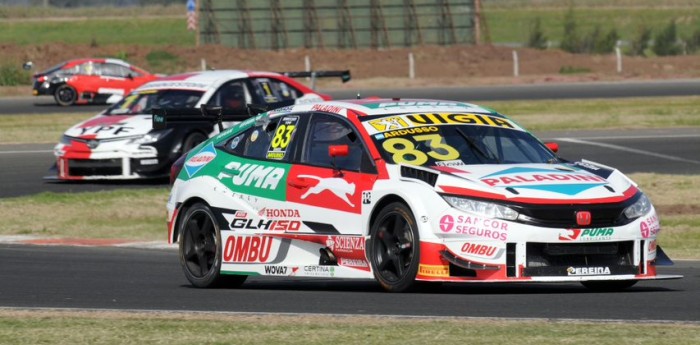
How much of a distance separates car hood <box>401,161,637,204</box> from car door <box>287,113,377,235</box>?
1.63 ft

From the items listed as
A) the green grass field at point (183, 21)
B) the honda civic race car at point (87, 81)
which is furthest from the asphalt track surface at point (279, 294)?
the green grass field at point (183, 21)

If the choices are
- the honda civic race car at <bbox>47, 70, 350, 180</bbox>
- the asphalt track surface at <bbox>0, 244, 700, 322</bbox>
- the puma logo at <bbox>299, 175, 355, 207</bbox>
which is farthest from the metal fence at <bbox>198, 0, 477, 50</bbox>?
the puma logo at <bbox>299, 175, 355, 207</bbox>

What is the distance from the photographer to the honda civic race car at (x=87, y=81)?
42312 millimetres

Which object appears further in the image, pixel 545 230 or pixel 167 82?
pixel 167 82

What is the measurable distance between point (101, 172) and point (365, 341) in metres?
14.2

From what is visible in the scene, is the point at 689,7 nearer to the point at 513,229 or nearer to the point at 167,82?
the point at 167,82

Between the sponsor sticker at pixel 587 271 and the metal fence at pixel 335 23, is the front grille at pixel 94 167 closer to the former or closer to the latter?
the sponsor sticker at pixel 587 271

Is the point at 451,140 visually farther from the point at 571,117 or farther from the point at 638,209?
the point at 571,117

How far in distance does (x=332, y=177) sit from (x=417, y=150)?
0.64m

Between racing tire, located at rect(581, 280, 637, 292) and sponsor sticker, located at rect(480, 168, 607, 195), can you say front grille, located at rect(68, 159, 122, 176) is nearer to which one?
racing tire, located at rect(581, 280, 637, 292)

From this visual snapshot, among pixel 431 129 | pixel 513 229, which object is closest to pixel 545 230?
pixel 513 229

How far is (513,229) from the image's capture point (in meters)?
9.42

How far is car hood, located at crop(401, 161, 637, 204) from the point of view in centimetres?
951

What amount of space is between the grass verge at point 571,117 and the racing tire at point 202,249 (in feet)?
60.5
